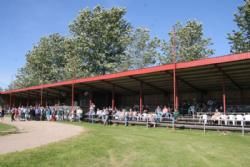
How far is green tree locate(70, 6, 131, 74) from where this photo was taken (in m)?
53.4

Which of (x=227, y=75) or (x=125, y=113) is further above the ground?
(x=227, y=75)

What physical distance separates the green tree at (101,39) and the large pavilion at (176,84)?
47.0 ft

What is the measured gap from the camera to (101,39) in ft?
177

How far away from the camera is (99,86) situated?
31.6 meters

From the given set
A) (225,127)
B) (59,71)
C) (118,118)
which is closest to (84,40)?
(59,71)

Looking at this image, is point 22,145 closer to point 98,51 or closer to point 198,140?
point 198,140

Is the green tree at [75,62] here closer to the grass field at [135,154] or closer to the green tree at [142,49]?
the green tree at [142,49]

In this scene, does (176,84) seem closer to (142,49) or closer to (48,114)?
(48,114)

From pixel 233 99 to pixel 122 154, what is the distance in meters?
17.9

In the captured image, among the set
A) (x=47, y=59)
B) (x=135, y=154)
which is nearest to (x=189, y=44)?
(x=47, y=59)

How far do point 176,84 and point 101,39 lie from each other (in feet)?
99.8

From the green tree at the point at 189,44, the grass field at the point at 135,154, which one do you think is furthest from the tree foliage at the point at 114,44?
the grass field at the point at 135,154

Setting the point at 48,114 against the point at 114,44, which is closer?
the point at 48,114

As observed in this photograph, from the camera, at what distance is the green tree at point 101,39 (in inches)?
2101
